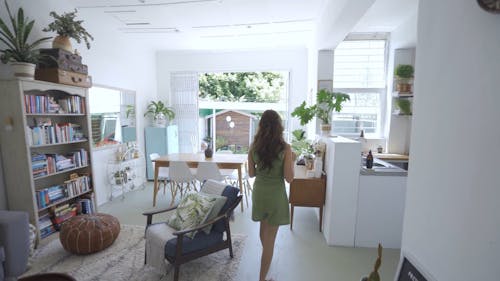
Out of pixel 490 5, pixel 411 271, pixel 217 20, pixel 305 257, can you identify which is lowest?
pixel 305 257

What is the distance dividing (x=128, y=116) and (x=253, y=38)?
291cm

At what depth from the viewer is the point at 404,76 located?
4004 mm

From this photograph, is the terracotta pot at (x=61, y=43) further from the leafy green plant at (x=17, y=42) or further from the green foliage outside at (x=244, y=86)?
the green foliage outside at (x=244, y=86)

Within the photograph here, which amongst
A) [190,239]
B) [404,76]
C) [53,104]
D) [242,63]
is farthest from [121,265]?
[404,76]

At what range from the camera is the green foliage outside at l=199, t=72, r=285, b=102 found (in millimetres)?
9625

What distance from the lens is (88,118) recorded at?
10.6 ft

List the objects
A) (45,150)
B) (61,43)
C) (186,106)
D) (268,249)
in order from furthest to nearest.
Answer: (186,106)
(45,150)
(61,43)
(268,249)

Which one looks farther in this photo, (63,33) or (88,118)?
→ (88,118)

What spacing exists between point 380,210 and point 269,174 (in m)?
1.56

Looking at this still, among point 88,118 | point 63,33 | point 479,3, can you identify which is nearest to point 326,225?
point 479,3

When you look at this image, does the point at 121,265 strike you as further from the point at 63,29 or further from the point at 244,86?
the point at 244,86

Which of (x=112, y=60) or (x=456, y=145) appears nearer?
(x=456, y=145)

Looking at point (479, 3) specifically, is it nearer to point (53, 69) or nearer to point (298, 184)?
point (298, 184)

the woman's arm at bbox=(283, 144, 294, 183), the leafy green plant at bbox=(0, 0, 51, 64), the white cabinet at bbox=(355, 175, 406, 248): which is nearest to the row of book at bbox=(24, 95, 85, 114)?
the leafy green plant at bbox=(0, 0, 51, 64)
